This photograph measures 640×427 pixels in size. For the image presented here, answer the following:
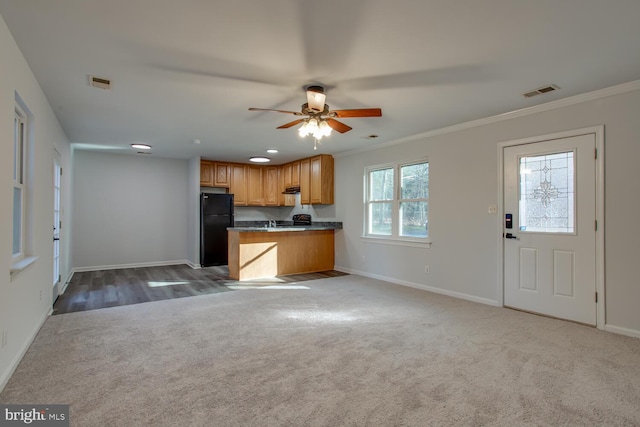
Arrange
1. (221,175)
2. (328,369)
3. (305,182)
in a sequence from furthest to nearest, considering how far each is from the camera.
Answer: (221,175), (305,182), (328,369)

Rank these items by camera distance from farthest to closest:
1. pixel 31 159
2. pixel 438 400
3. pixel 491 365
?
pixel 31 159, pixel 491 365, pixel 438 400

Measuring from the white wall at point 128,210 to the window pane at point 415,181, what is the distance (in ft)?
16.4

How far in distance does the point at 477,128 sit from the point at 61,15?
4386 millimetres

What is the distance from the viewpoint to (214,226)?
7.11m

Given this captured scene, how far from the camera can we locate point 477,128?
4375 millimetres

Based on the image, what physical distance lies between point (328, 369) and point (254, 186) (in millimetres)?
6180

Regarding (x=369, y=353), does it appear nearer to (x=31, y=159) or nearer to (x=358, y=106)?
(x=358, y=106)

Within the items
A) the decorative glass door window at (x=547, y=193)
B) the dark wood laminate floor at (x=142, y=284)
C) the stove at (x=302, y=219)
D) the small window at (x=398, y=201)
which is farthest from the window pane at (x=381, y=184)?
the decorative glass door window at (x=547, y=193)

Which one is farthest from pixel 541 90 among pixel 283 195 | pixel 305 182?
pixel 283 195

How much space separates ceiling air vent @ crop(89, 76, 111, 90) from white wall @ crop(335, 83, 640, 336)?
13.4ft

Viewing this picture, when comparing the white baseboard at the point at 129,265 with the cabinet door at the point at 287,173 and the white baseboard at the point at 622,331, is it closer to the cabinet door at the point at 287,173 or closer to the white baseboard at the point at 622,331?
the cabinet door at the point at 287,173

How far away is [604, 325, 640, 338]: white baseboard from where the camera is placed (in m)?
3.11

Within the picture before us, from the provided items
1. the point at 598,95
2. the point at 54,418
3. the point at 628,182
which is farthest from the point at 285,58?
the point at 628,182

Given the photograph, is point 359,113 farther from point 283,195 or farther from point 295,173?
point 283,195
